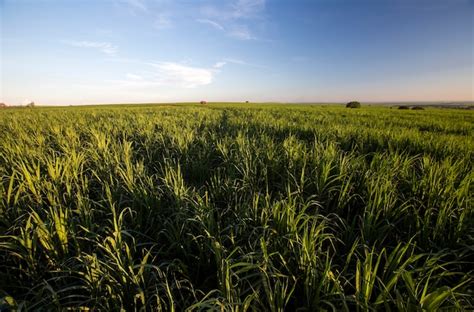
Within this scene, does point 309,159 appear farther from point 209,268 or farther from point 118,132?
point 118,132

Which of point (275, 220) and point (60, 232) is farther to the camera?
point (275, 220)

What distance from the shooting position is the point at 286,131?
6734mm

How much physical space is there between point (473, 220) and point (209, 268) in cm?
231

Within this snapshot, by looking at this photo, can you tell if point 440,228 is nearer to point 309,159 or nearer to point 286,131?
point 309,159

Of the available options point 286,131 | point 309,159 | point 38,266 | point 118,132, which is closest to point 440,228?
point 309,159

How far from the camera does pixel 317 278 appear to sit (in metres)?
1.37

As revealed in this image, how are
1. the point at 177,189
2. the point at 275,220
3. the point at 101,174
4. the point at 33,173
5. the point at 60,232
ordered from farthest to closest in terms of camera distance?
1. the point at 101,174
2. the point at 33,173
3. the point at 177,189
4. the point at 275,220
5. the point at 60,232

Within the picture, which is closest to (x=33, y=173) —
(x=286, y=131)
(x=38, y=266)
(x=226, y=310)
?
(x=38, y=266)

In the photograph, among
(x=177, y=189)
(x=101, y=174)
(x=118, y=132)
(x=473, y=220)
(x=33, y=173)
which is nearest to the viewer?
(x=473, y=220)

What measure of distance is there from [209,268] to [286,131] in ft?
18.2

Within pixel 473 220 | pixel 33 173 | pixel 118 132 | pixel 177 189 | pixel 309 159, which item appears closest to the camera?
pixel 473 220

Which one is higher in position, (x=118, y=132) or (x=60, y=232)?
(x=118, y=132)

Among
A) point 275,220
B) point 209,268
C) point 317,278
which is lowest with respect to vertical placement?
point 209,268

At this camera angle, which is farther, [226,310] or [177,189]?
Result: [177,189]
